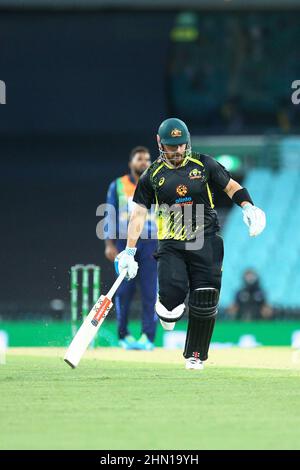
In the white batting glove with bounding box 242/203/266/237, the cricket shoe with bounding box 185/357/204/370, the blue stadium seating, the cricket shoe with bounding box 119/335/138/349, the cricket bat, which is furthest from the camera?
the blue stadium seating

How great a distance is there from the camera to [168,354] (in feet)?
41.1

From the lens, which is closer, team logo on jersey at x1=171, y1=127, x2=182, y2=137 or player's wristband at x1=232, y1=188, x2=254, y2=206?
team logo on jersey at x1=171, y1=127, x2=182, y2=137

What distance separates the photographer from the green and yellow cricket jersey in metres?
9.65

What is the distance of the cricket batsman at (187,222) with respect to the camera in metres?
9.64

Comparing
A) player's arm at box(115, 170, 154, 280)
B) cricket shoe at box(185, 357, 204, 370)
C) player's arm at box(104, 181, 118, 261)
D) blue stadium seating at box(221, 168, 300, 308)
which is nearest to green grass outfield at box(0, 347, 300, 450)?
cricket shoe at box(185, 357, 204, 370)

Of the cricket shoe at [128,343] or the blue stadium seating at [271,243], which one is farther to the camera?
the blue stadium seating at [271,243]

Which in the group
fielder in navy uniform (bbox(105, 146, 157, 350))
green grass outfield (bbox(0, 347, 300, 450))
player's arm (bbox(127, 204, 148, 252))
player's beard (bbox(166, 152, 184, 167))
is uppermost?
fielder in navy uniform (bbox(105, 146, 157, 350))

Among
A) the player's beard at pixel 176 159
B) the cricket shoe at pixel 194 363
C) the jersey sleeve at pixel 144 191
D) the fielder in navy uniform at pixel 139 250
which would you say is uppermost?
the fielder in navy uniform at pixel 139 250

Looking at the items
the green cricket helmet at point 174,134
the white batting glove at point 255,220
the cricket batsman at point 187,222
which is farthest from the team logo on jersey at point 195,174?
the white batting glove at point 255,220

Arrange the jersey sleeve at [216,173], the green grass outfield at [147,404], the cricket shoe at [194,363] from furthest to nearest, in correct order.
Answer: the cricket shoe at [194,363]
the jersey sleeve at [216,173]
the green grass outfield at [147,404]

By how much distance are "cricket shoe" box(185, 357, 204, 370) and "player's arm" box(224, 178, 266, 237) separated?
3.74 feet

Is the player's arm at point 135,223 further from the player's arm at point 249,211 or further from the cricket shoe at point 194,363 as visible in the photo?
the cricket shoe at point 194,363

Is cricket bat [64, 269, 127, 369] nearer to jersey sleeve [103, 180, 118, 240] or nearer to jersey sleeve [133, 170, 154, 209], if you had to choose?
jersey sleeve [133, 170, 154, 209]

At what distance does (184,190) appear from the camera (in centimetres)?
963
